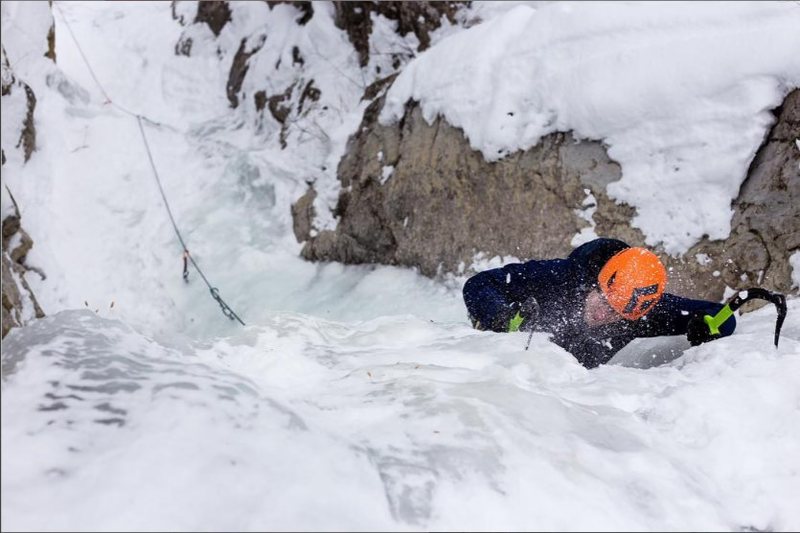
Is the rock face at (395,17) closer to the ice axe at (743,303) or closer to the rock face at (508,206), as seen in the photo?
the rock face at (508,206)

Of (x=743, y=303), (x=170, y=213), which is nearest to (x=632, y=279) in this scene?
(x=743, y=303)

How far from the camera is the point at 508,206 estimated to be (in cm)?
499

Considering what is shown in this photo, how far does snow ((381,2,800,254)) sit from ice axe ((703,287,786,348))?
1459mm

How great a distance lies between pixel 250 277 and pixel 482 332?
384 cm

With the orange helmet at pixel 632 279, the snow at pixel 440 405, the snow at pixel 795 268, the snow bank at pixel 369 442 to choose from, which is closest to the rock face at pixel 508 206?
the snow at pixel 795 268

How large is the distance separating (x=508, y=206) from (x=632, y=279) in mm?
2368

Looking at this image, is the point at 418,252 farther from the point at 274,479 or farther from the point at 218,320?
the point at 274,479

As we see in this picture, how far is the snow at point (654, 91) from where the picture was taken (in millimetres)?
3926

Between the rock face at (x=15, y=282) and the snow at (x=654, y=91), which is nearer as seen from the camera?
the rock face at (x=15, y=282)

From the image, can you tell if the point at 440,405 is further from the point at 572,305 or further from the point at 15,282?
the point at 15,282

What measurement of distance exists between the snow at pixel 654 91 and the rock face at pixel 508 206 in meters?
0.10

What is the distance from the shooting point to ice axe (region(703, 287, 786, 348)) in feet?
8.23

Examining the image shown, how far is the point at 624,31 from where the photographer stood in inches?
178

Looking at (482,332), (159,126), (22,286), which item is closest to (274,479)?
(482,332)
